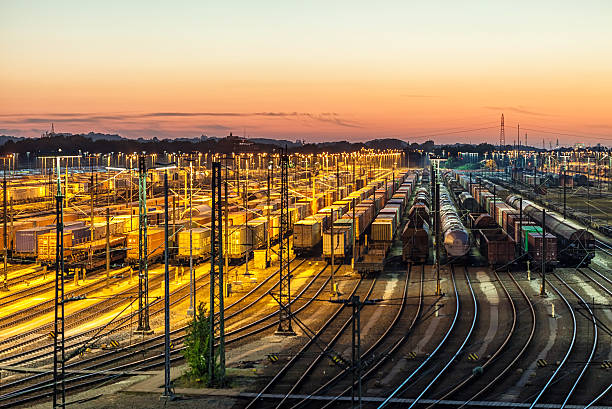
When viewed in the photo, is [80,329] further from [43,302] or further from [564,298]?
[564,298]

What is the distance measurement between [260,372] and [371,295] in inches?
613

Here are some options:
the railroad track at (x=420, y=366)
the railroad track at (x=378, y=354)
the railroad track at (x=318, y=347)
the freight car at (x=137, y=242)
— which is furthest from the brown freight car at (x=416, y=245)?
the freight car at (x=137, y=242)

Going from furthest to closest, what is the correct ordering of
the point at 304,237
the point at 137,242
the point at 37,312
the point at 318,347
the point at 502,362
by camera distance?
1. the point at 304,237
2. the point at 137,242
3. the point at 37,312
4. the point at 318,347
5. the point at 502,362

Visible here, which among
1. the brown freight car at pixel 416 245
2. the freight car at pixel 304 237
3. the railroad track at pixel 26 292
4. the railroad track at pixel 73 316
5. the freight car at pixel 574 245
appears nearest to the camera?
the railroad track at pixel 73 316

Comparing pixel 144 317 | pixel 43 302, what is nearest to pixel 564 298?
pixel 144 317

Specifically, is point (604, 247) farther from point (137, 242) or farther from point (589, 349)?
point (137, 242)

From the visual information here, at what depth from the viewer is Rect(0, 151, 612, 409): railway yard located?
22672 mm

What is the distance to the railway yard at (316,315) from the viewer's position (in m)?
22.7

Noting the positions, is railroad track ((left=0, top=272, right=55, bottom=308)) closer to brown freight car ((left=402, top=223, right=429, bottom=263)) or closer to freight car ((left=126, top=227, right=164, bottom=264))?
freight car ((left=126, top=227, right=164, bottom=264))

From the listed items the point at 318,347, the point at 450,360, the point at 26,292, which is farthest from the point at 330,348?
the point at 26,292

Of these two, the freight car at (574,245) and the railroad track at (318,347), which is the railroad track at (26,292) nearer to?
the railroad track at (318,347)

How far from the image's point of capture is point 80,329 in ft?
104

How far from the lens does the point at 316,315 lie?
3456 centimetres

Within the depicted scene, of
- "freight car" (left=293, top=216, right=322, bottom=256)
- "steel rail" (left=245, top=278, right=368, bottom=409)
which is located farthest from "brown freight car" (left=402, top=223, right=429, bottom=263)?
"steel rail" (left=245, top=278, right=368, bottom=409)
